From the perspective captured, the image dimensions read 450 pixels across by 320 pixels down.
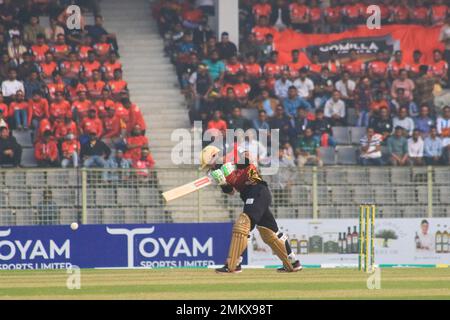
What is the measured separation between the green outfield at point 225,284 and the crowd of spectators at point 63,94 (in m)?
3.56

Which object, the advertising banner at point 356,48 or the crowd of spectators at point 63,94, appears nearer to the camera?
the crowd of spectators at point 63,94

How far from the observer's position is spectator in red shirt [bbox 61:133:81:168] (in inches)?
1088

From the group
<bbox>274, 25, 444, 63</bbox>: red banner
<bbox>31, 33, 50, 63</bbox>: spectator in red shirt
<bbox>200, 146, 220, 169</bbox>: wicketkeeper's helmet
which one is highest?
<bbox>274, 25, 444, 63</bbox>: red banner

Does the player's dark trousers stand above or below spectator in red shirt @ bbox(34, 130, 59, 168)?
below

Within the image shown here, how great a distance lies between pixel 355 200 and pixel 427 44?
27.2 ft

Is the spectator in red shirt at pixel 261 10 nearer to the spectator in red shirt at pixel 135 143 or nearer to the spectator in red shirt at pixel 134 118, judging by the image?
the spectator in red shirt at pixel 134 118

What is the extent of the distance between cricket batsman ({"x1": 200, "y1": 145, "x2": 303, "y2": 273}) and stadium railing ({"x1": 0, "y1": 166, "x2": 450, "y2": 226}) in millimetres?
4661

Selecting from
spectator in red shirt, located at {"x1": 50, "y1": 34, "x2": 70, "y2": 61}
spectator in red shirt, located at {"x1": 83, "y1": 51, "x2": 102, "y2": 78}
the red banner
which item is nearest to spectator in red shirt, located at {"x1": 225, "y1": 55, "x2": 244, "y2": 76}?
the red banner

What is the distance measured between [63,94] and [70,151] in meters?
2.22

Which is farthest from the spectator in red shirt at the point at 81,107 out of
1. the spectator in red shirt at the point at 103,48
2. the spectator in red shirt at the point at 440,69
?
the spectator in red shirt at the point at 440,69

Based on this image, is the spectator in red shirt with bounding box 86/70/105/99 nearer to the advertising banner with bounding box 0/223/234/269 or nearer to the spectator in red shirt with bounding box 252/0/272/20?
the advertising banner with bounding box 0/223/234/269

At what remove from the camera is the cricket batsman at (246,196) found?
20.7 meters

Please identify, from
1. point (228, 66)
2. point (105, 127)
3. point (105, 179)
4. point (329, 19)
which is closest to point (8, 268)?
point (105, 179)

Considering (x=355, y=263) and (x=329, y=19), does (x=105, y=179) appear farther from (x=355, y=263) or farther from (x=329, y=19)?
(x=329, y=19)
